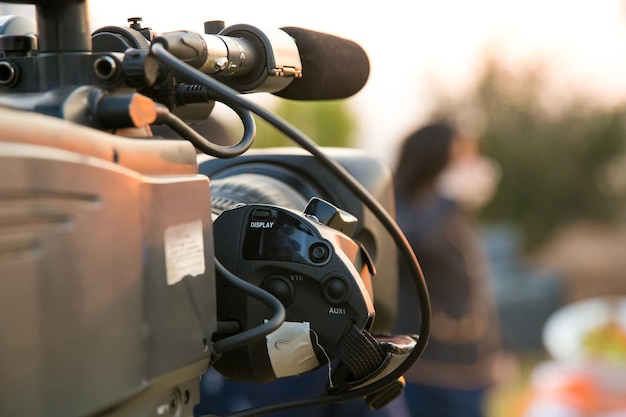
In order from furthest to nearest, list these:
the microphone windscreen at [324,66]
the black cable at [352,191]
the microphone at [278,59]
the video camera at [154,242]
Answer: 1. the microphone windscreen at [324,66]
2. the microphone at [278,59]
3. the black cable at [352,191]
4. the video camera at [154,242]

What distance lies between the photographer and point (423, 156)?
3.49 meters

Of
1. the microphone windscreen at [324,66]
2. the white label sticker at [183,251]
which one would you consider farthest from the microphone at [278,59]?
the white label sticker at [183,251]

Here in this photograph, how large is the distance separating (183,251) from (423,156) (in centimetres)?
274

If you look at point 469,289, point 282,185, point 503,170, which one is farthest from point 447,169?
point 503,170

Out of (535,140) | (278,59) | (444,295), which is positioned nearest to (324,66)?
(278,59)

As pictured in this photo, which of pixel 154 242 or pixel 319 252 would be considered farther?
pixel 319 252

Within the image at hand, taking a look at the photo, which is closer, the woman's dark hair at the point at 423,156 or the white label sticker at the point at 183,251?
the white label sticker at the point at 183,251

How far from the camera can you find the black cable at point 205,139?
0.83 metres

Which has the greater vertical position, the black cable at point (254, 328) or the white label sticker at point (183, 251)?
the white label sticker at point (183, 251)

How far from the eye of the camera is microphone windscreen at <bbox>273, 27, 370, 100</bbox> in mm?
1134

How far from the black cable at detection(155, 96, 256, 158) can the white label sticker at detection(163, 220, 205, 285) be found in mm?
79

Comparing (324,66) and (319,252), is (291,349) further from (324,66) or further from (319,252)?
(324,66)

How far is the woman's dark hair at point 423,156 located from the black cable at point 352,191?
2521 millimetres

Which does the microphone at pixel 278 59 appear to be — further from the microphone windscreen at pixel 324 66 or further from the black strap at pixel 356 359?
the black strap at pixel 356 359
